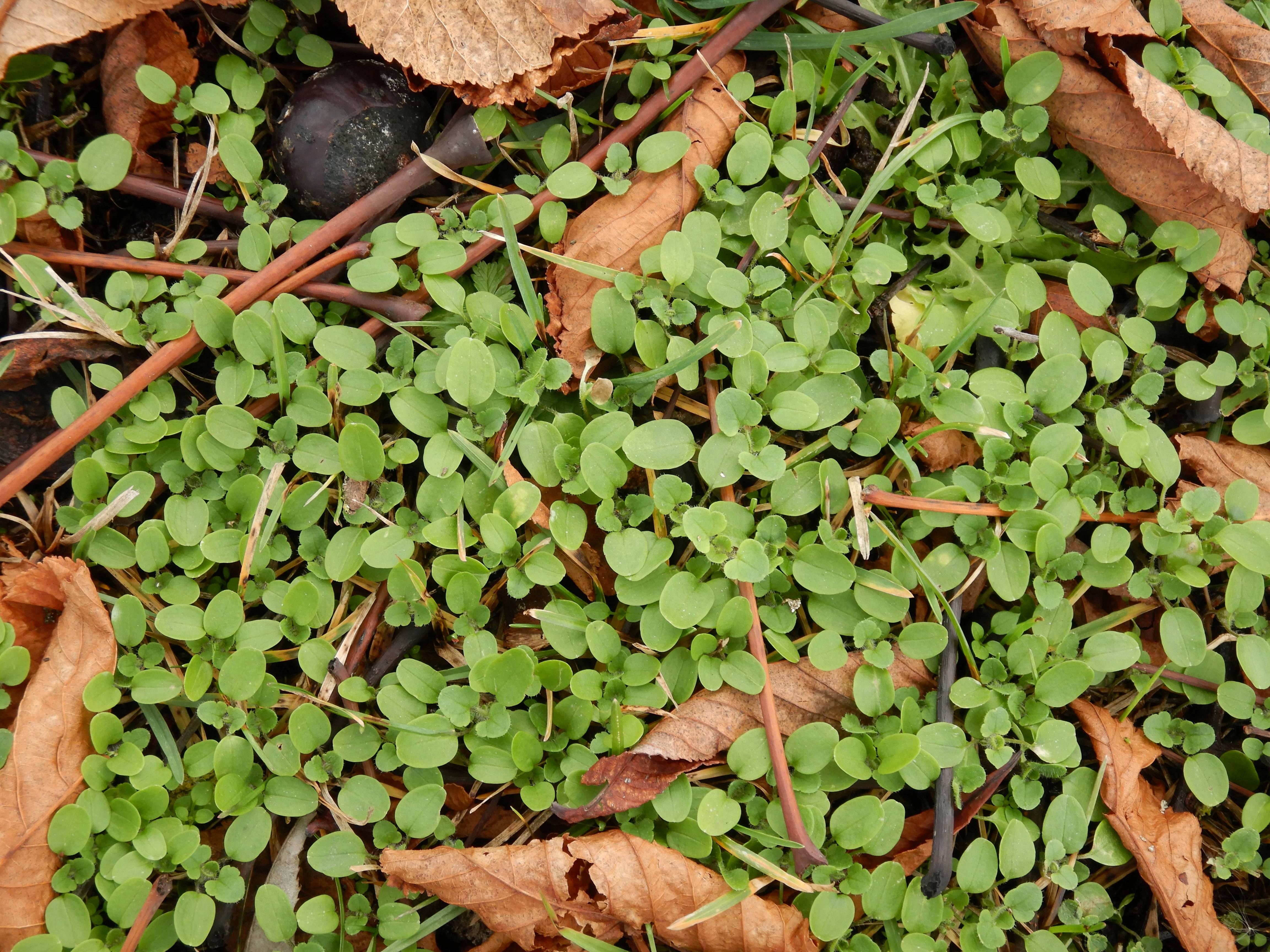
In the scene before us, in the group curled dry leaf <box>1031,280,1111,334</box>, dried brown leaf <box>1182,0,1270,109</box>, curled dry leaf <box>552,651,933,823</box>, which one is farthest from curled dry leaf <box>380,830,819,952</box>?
dried brown leaf <box>1182,0,1270,109</box>

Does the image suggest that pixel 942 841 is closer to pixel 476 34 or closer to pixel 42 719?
pixel 42 719

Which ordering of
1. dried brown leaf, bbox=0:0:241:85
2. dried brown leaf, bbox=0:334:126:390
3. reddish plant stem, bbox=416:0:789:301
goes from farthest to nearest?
reddish plant stem, bbox=416:0:789:301
dried brown leaf, bbox=0:334:126:390
dried brown leaf, bbox=0:0:241:85

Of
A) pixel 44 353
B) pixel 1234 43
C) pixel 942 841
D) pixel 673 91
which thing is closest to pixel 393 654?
pixel 44 353

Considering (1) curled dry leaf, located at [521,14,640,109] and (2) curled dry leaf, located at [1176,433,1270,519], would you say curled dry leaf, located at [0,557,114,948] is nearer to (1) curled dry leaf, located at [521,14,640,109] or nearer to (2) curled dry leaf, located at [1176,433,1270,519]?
(1) curled dry leaf, located at [521,14,640,109]

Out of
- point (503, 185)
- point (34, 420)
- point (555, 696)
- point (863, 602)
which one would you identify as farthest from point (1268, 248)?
point (34, 420)

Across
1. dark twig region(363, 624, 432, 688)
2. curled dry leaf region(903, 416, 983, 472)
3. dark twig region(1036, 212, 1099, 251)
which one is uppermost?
dark twig region(1036, 212, 1099, 251)

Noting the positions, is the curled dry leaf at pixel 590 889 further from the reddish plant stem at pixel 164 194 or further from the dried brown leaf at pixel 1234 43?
the dried brown leaf at pixel 1234 43
